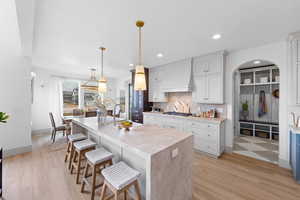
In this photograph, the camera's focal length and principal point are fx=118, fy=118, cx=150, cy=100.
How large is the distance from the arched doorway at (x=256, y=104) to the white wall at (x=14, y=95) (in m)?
6.10

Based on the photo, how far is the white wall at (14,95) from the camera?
2.83 meters

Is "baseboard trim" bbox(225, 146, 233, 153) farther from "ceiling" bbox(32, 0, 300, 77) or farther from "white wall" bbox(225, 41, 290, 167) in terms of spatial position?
"ceiling" bbox(32, 0, 300, 77)

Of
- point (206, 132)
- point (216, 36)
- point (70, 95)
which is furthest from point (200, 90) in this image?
point (70, 95)

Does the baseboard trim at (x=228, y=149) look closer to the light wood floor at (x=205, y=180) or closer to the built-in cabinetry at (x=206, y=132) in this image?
the built-in cabinetry at (x=206, y=132)

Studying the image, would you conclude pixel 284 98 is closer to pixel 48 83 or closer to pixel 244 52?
pixel 244 52

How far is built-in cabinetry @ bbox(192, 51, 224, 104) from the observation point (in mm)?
3042

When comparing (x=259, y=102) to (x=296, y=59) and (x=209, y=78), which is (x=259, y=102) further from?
(x=209, y=78)

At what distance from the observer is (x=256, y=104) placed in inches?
183

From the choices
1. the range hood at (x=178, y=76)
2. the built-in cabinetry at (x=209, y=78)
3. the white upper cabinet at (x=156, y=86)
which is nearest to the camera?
the built-in cabinetry at (x=209, y=78)

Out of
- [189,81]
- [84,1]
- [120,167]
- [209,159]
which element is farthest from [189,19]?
[209,159]

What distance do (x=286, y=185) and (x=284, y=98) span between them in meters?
1.63

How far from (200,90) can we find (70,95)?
573 centimetres

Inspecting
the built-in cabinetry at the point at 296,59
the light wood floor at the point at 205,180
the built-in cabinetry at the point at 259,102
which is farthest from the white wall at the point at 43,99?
the built-in cabinetry at the point at 259,102

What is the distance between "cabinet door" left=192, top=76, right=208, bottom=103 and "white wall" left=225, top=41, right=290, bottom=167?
552mm
